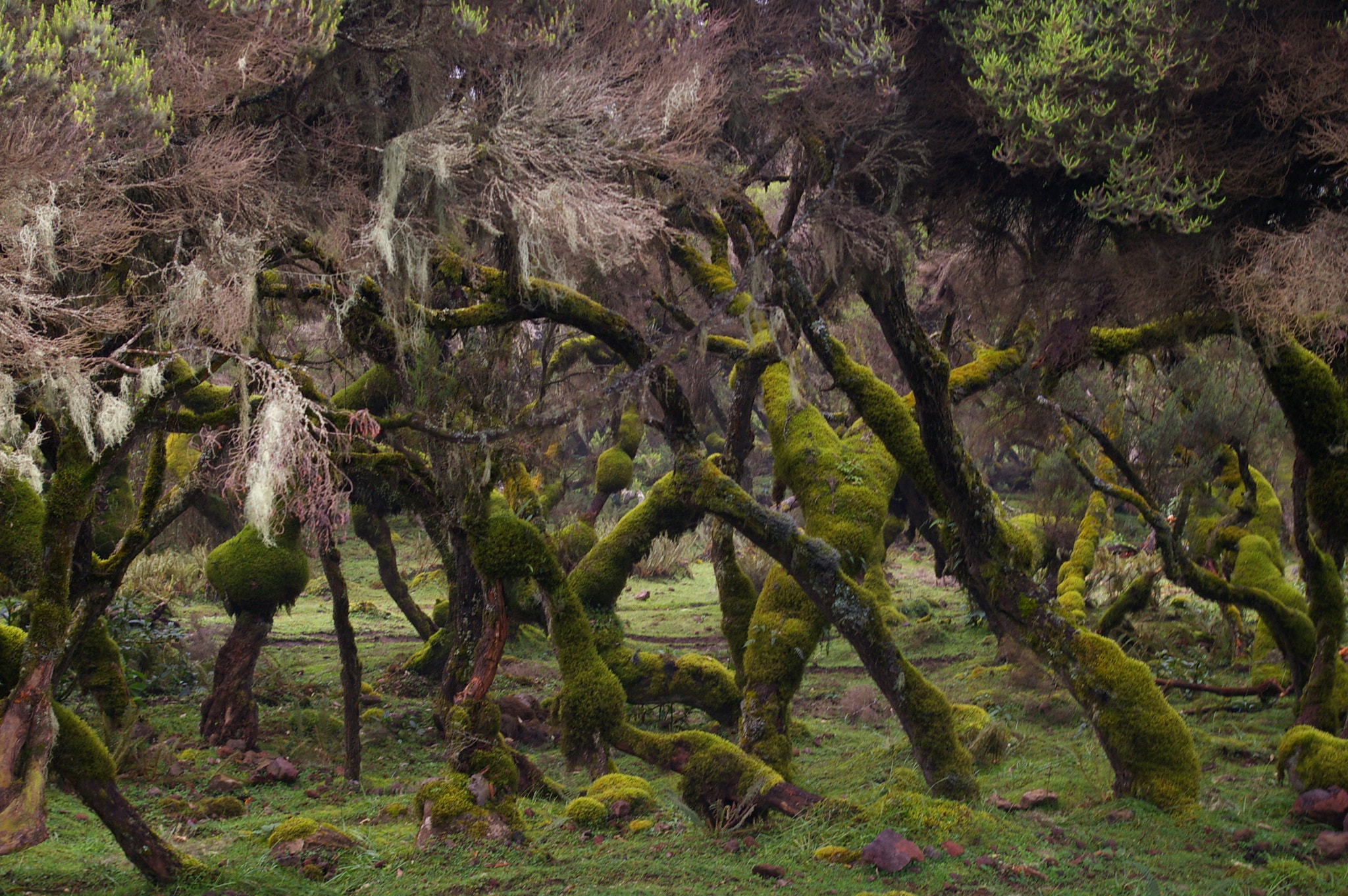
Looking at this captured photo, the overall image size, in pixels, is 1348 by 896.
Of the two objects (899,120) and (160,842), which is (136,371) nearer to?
(160,842)

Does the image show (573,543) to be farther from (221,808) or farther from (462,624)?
(221,808)

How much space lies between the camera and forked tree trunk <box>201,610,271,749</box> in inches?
348

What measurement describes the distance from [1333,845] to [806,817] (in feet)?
10.9

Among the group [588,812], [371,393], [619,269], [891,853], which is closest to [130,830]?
[588,812]

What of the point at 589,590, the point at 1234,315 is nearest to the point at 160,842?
the point at 589,590

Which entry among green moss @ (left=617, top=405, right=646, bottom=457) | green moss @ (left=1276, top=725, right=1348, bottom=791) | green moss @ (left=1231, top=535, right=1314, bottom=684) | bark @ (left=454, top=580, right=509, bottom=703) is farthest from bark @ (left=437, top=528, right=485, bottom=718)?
green moss @ (left=1231, top=535, right=1314, bottom=684)

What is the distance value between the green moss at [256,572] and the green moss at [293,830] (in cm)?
401

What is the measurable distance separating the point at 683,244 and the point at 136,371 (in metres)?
5.06

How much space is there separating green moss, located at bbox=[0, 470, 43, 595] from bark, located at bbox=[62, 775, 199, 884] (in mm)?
2507

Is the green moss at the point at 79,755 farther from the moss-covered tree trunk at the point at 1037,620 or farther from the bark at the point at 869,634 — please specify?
the moss-covered tree trunk at the point at 1037,620

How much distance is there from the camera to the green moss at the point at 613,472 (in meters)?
15.3

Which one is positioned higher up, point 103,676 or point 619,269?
point 619,269

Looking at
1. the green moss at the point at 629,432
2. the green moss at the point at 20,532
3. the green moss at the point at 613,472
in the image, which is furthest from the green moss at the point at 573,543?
the green moss at the point at 20,532

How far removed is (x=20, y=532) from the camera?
6.74m
